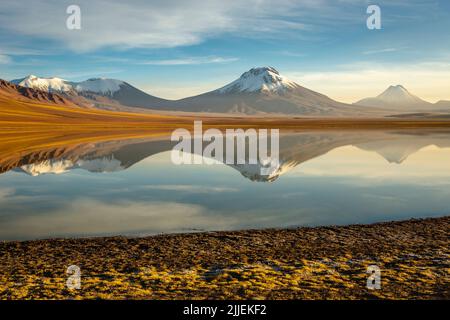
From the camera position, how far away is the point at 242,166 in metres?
28.8

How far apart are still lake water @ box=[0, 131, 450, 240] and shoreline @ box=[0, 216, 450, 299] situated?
151cm

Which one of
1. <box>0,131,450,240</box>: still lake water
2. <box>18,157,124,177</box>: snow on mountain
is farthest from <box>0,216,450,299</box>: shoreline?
Answer: <box>18,157,124,177</box>: snow on mountain

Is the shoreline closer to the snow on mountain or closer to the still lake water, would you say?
the still lake water

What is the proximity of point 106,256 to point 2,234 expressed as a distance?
4146 millimetres

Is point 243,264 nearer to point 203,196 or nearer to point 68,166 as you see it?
point 203,196

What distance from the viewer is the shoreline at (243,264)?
8.09 metres

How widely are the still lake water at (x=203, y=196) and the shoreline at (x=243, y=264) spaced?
1.51m

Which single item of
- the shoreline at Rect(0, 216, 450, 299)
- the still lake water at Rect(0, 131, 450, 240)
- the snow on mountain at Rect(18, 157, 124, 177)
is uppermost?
the snow on mountain at Rect(18, 157, 124, 177)

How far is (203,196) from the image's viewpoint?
1820 cm

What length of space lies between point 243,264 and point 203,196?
8599 mm

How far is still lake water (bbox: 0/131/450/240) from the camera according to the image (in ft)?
45.3

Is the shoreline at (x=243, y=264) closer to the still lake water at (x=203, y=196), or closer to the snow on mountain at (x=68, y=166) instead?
the still lake water at (x=203, y=196)

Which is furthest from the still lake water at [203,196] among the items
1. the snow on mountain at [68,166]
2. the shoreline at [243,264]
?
the shoreline at [243,264]
